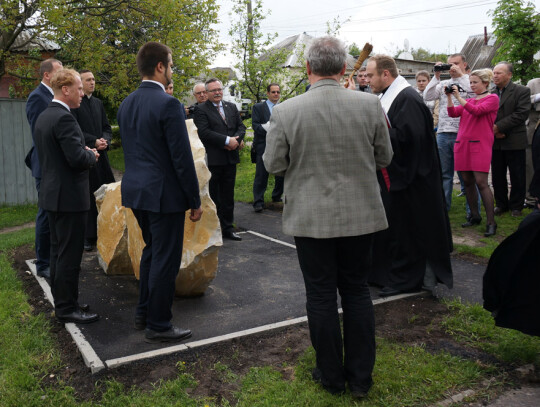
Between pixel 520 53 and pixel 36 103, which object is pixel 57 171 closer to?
pixel 36 103

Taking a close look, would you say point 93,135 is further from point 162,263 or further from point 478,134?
point 478,134

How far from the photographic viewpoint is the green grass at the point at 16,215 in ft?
34.0

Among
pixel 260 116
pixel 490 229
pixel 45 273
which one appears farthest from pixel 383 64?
pixel 260 116

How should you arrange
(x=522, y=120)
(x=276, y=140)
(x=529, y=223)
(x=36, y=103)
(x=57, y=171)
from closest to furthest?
(x=276, y=140) → (x=529, y=223) → (x=57, y=171) → (x=36, y=103) → (x=522, y=120)

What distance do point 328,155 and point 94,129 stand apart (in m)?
5.02

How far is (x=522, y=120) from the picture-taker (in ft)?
→ 27.6

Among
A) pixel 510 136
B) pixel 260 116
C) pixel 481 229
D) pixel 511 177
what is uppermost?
pixel 260 116

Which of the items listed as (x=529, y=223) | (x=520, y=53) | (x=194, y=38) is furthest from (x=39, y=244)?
(x=520, y=53)

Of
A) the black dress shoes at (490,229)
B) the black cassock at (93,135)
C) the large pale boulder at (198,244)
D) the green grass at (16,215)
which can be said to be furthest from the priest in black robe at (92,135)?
the black dress shoes at (490,229)

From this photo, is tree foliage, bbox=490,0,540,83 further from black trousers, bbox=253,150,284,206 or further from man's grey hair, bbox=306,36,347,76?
man's grey hair, bbox=306,36,347,76

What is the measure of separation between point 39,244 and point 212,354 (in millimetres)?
→ 3062

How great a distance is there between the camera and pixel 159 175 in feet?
13.5

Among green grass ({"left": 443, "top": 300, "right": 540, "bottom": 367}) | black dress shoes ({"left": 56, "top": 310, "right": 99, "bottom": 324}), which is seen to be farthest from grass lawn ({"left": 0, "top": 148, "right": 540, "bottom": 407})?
black dress shoes ({"left": 56, "top": 310, "right": 99, "bottom": 324})

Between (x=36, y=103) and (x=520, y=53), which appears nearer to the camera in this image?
(x=36, y=103)
